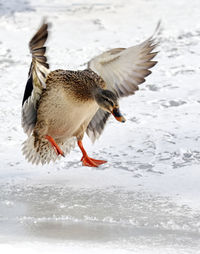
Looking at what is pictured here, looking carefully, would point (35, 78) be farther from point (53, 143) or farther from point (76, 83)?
point (53, 143)

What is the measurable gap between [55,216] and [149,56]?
1324mm

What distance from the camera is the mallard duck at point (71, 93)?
4.20 metres

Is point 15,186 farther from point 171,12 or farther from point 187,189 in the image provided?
point 171,12

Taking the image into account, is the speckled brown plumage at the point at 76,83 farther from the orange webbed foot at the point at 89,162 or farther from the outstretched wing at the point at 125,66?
the orange webbed foot at the point at 89,162

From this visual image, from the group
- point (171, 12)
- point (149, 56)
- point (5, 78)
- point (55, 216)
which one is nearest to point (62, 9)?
point (171, 12)

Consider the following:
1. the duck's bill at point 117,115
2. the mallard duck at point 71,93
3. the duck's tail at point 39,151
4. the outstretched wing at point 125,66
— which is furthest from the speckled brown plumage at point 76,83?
the duck's tail at point 39,151

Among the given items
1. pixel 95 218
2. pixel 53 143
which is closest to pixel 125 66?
pixel 53 143

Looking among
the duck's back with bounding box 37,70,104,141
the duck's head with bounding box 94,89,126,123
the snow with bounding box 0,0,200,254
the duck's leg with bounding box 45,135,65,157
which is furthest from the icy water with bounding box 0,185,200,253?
the duck's head with bounding box 94,89,126,123

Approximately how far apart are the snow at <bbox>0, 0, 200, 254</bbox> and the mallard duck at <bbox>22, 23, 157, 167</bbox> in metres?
0.27

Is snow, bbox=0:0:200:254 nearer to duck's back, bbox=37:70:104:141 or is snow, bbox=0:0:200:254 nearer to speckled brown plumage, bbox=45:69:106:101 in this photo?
duck's back, bbox=37:70:104:141

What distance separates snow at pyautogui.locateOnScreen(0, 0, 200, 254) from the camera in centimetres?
352

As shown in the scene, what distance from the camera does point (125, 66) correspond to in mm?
4488

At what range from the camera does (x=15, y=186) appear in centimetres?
452

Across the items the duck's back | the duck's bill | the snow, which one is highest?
the duck's bill
